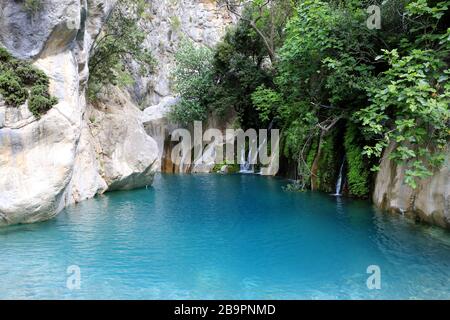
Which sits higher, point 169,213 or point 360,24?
point 360,24

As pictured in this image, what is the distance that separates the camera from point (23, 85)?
12.7 m

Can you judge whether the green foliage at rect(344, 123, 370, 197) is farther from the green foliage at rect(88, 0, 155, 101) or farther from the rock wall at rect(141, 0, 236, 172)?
the rock wall at rect(141, 0, 236, 172)

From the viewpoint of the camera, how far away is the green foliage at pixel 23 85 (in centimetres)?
1208

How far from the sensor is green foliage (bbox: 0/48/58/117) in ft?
39.6

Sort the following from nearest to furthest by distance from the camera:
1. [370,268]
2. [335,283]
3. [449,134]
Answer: [335,283] < [370,268] < [449,134]

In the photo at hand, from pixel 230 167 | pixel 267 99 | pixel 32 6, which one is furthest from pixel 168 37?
pixel 32 6

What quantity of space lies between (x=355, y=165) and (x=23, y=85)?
1355 centimetres

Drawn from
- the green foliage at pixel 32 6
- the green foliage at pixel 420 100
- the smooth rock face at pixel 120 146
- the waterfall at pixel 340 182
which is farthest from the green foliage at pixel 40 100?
the waterfall at pixel 340 182

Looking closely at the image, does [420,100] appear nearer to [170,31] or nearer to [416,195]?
[416,195]

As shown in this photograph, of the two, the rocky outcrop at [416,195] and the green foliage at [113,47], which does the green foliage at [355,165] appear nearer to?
the rocky outcrop at [416,195]
